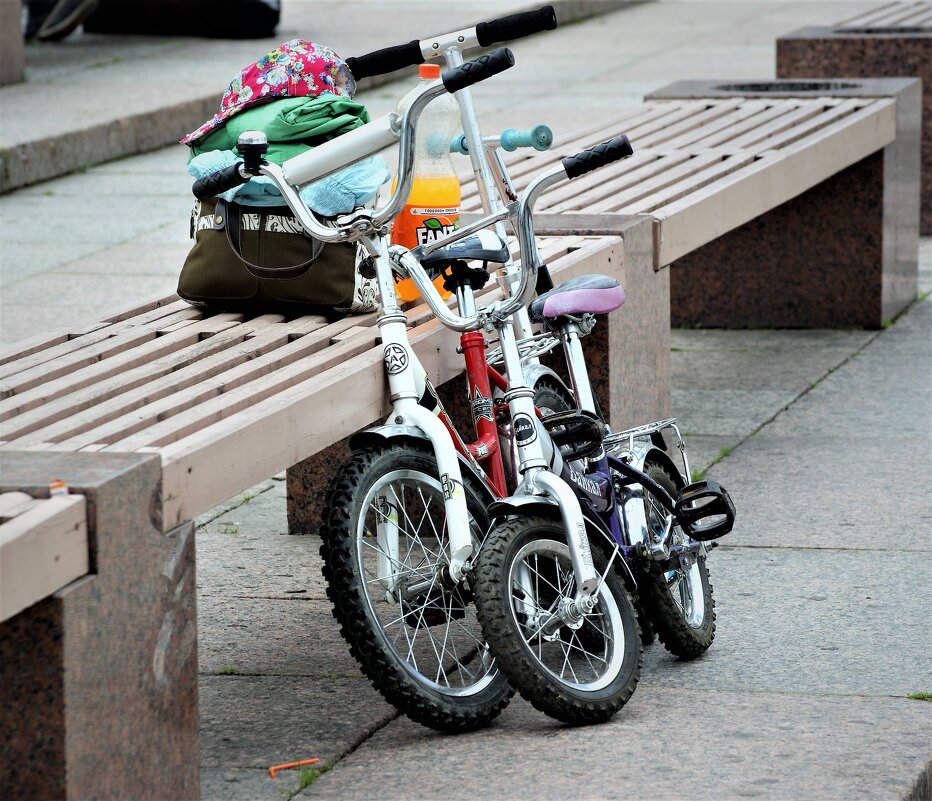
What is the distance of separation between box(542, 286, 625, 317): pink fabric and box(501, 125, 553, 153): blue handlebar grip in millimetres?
394

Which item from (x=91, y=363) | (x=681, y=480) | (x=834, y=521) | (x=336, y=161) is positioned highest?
(x=336, y=161)

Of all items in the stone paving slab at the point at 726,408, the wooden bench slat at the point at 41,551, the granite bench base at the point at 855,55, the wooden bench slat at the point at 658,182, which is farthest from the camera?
the granite bench base at the point at 855,55

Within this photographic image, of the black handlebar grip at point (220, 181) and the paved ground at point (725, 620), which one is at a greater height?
the black handlebar grip at point (220, 181)

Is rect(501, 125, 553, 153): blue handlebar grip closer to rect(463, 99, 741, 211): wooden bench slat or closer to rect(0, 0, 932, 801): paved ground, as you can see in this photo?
rect(0, 0, 932, 801): paved ground

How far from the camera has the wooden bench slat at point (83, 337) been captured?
14.0 feet

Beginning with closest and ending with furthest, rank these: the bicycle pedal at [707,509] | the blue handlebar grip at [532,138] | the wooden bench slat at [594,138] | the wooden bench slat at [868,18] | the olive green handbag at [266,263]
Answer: the blue handlebar grip at [532,138], the bicycle pedal at [707,509], the olive green handbag at [266,263], the wooden bench slat at [594,138], the wooden bench slat at [868,18]

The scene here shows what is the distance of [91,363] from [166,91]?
31.4ft

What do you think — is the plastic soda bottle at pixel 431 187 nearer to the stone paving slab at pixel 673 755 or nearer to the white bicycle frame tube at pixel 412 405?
the white bicycle frame tube at pixel 412 405

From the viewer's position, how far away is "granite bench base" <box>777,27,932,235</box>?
9.94 metres

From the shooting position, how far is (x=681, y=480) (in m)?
4.72

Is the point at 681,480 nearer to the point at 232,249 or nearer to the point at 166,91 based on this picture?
the point at 232,249

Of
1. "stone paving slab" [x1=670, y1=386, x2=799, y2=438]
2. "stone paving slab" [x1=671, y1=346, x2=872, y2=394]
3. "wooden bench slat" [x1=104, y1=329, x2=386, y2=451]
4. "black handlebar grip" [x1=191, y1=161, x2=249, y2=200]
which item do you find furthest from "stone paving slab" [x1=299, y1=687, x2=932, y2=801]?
"stone paving slab" [x1=671, y1=346, x2=872, y2=394]

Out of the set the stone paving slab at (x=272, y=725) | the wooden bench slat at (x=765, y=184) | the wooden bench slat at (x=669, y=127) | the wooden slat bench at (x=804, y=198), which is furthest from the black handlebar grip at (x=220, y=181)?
the wooden slat bench at (x=804, y=198)

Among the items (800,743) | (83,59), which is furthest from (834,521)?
(83,59)
